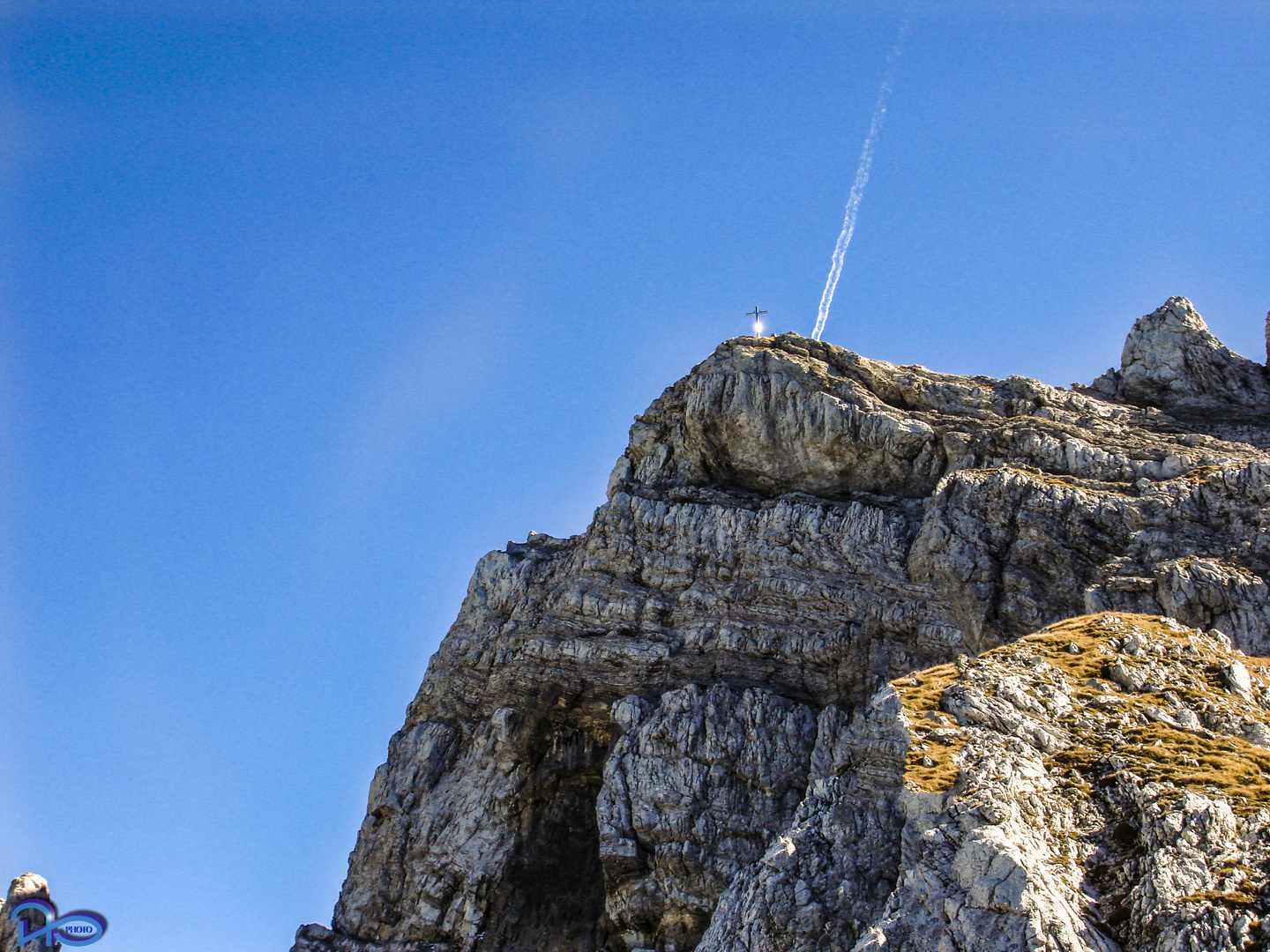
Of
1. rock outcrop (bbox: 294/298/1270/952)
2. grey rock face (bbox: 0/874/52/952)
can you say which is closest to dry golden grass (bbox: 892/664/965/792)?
rock outcrop (bbox: 294/298/1270/952)

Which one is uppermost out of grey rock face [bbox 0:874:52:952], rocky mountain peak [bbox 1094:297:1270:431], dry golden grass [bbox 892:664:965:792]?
rocky mountain peak [bbox 1094:297:1270:431]

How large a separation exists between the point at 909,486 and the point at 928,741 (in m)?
44.7

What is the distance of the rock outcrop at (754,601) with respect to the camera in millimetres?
62062

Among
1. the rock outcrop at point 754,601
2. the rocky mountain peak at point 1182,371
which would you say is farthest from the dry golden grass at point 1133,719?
the rocky mountain peak at point 1182,371

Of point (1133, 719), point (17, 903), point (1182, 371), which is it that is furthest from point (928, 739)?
point (1182, 371)

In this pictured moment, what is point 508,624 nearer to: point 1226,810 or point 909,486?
point 909,486

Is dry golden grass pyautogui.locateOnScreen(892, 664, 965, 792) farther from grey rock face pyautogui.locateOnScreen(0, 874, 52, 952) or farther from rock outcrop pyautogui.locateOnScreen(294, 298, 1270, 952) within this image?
grey rock face pyautogui.locateOnScreen(0, 874, 52, 952)

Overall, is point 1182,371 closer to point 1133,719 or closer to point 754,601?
point 754,601

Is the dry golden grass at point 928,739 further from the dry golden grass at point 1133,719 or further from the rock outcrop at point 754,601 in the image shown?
the rock outcrop at point 754,601

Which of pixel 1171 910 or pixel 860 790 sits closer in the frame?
pixel 1171 910

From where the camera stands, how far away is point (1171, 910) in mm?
26188

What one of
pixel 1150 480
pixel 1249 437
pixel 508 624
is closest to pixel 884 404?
pixel 1150 480

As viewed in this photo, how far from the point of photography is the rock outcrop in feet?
204

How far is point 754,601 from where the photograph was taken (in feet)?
235
